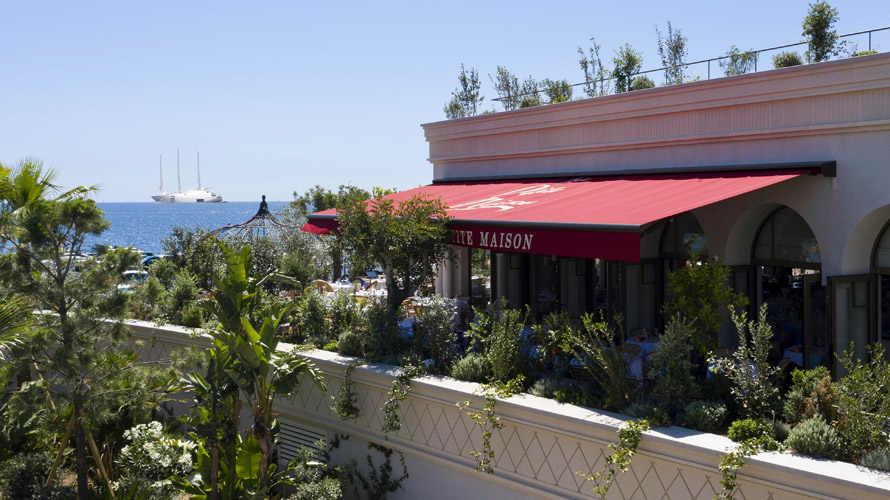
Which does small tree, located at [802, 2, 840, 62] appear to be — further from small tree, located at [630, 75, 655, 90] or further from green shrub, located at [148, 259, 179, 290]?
green shrub, located at [148, 259, 179, 290]

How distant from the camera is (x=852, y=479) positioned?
251 inches

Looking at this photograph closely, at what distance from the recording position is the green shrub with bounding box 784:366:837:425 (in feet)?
24.8

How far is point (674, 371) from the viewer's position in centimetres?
856

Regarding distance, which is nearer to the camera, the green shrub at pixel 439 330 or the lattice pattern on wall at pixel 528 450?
the lattice pattern on wall at pixel 528 450

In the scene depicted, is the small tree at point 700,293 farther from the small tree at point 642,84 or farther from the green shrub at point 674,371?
the small tree at point 642,84

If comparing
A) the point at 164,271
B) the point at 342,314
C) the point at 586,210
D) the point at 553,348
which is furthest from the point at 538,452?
the point at 164,271

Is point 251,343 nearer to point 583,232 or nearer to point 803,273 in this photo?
point 583,232

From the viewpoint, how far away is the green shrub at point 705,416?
787cm

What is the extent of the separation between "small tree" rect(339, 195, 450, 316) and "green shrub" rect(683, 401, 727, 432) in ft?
16.4

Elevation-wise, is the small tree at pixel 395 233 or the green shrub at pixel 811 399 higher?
the small tree at pixel 395 233

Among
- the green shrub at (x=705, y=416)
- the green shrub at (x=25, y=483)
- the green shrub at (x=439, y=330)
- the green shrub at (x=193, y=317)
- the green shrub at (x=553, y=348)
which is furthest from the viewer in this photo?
the green shrub at (x=193, y=317)

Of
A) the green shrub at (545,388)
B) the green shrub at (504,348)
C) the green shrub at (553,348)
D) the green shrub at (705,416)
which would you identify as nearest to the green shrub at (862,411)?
the green shrub at (705,416)

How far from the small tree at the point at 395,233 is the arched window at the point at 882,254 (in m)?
6.42

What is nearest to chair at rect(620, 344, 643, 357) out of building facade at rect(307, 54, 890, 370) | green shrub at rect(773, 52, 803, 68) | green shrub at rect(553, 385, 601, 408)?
building facade at rect(307, 54, 890, 370)
